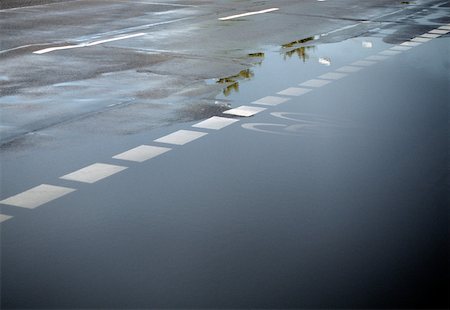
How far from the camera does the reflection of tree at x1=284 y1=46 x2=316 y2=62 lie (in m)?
13.4

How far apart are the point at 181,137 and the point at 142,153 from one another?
2.14 ft

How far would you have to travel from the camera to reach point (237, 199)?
6.89 meters

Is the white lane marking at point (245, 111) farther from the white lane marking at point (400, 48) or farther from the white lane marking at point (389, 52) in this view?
the white lane marking at point (400, 48)

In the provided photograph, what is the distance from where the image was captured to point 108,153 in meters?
8.09

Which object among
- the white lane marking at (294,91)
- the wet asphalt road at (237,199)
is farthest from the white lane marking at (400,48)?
the white lane marking at (294,91)

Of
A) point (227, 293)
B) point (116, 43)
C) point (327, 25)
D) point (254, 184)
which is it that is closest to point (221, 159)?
point (254, 184)

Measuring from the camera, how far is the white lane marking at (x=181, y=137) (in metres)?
8.53

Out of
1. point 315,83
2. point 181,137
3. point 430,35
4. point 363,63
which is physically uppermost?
point 181,137

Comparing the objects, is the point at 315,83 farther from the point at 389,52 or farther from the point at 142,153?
the point at 142,153

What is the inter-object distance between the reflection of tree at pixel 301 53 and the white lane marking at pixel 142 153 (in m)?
5.22

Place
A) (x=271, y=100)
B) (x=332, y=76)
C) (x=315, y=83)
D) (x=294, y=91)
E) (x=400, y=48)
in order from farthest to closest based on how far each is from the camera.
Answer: (x=400, y=48) → (x=332, y=76) → (x=315, y=83) → (x=294, y=91) → (x=271, y=100)

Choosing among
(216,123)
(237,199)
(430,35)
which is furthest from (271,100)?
(430,35)

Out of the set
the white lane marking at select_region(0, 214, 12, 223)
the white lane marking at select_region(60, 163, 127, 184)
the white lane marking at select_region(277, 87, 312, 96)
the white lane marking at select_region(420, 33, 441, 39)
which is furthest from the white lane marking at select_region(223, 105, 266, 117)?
the white lane marking at select_region(420, 33, 441, 39)

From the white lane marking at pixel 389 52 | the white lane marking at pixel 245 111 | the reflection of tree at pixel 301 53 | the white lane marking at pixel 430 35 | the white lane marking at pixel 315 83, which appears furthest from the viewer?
the white lane marking at pixel 430 35
